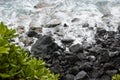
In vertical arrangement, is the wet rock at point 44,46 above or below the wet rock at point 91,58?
above

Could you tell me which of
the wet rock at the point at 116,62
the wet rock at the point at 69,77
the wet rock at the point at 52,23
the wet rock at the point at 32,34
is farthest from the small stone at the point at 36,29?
the wet rock at the point at 116,62

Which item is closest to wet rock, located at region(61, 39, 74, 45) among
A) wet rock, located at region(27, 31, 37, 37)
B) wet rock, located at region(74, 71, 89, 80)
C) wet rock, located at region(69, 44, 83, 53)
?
wet rock, located at region(69, 44, 83, 53)

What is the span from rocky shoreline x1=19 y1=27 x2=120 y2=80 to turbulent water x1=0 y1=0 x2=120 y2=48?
3.43 ft

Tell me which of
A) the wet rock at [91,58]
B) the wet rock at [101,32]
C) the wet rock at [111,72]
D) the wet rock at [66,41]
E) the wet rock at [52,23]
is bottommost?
the wet rock at [111,72]

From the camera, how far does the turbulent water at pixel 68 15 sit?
13.3 m

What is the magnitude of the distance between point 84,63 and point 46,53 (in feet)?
4.81

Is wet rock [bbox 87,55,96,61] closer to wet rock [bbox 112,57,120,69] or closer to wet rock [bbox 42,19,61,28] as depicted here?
wet rock [bbox 112,57,120,69]

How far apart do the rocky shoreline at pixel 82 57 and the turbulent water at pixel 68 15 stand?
104 centimetres

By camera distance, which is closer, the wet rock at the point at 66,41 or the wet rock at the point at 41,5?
the wet rock at the point at 66,41

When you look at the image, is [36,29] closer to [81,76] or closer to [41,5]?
[41,5]

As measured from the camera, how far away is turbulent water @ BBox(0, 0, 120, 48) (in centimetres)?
1329

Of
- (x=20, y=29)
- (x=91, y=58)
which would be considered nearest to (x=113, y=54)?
(x=91, y=58)

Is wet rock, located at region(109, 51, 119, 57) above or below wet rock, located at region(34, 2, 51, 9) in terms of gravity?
below

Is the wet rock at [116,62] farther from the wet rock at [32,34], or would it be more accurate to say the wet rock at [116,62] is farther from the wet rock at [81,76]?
the wet rock at [32,34]
